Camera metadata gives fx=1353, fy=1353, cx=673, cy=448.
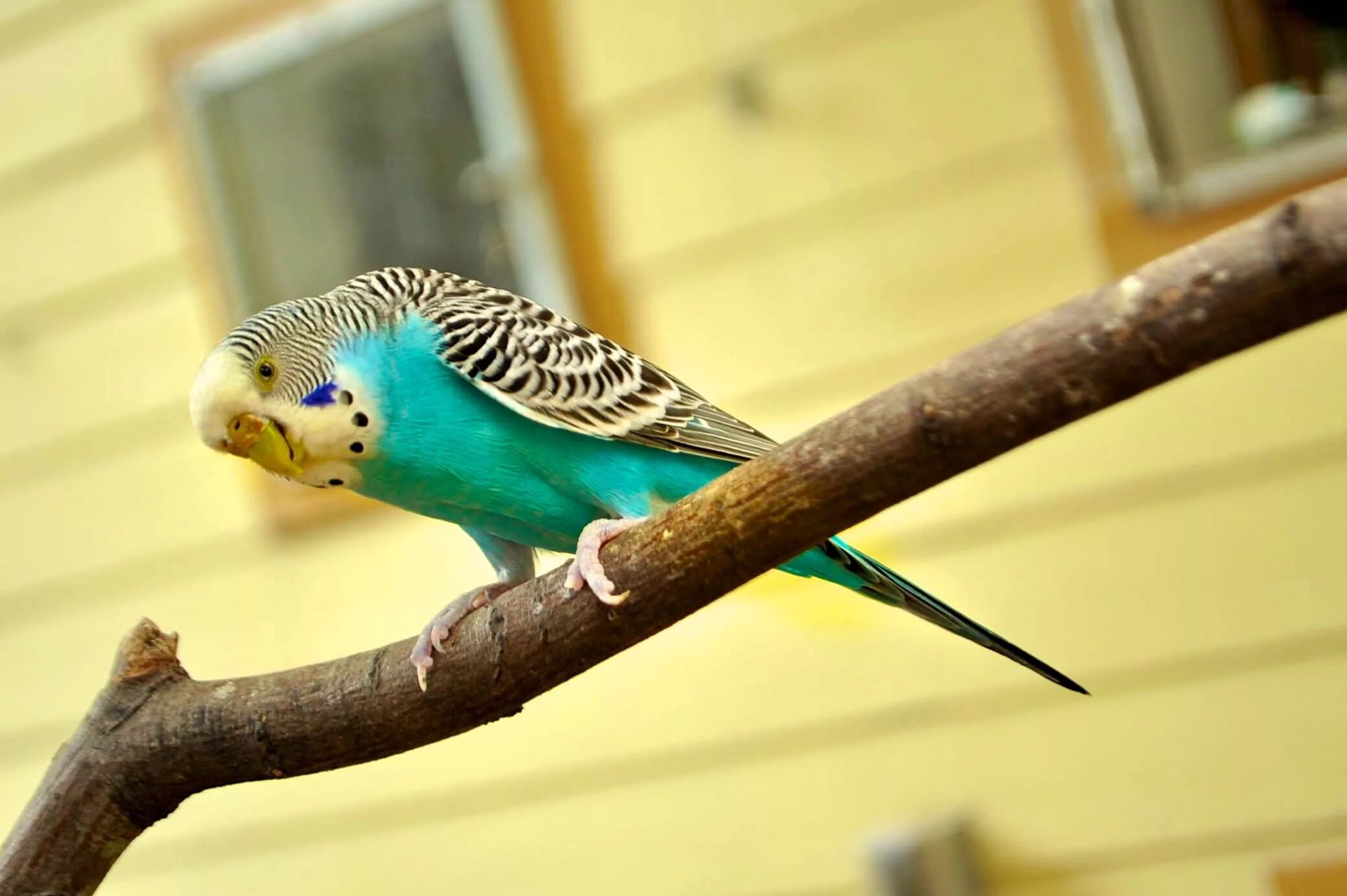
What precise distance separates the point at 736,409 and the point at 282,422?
1.00 m

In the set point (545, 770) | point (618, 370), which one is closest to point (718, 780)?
point (545, 770)

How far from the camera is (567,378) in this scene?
1038mm

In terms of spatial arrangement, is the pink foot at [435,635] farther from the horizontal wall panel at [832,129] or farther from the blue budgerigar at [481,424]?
the horizontal wall panel at [832,129]

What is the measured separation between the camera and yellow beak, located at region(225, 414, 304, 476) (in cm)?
87

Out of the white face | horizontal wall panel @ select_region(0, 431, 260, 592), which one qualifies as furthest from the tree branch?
horizontal wall panel @ select_region(0, 431, 260, 592)

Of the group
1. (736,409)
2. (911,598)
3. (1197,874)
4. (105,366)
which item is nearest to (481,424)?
(911,598)

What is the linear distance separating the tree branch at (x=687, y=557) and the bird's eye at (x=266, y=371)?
0.71 ft

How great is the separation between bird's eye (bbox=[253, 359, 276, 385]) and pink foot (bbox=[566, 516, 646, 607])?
230 millimetres

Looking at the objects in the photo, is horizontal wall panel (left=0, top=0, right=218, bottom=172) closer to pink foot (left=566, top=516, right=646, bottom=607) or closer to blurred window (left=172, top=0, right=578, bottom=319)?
blurred window (left=172, top=0, right=578, bottom=319)

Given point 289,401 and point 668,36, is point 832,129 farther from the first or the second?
point 289,401

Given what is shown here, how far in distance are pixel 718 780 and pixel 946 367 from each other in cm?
128

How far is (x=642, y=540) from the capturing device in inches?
33.4

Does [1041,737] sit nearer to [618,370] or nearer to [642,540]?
[618,370]

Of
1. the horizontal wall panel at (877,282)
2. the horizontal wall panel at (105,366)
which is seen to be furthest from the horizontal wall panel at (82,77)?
the horizontal wall panel at (877,282)
